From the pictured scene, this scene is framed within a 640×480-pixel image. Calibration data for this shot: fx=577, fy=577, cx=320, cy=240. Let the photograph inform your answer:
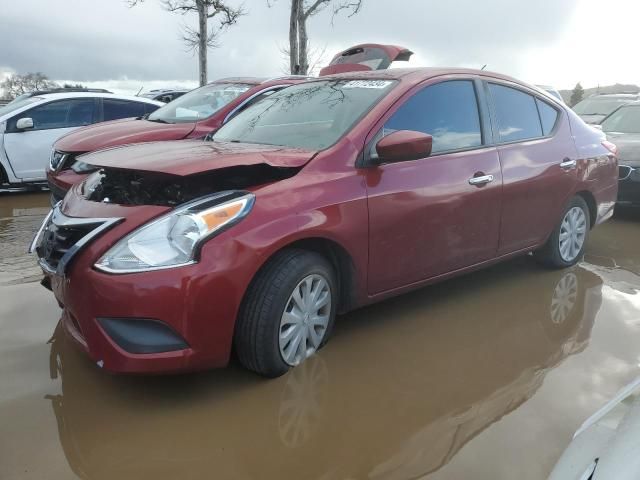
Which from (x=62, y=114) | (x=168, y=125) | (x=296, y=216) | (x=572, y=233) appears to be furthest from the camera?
(x=62, y=114)

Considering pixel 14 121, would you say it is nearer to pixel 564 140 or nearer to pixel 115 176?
pixel 115 176

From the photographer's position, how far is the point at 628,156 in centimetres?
679

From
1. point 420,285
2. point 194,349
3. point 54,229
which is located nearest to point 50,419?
point 194,349

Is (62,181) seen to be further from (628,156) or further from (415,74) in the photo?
(628,156)

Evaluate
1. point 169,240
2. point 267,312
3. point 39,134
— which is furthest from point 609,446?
point 39,134

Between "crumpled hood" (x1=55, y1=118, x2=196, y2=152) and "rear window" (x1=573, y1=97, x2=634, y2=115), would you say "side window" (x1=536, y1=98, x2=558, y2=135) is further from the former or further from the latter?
"rear window" (x1=573, y1=97, x2=634, y2=115)

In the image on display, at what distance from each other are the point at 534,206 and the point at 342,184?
186cm

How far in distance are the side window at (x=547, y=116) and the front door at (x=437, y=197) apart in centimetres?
81

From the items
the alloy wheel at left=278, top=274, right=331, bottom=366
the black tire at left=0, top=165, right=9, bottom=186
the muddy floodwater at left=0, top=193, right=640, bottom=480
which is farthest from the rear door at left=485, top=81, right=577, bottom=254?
the black tire at left=0, top=165, right=9, bottom=186

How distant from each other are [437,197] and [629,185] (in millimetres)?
4290

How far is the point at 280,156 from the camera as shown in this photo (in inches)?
117

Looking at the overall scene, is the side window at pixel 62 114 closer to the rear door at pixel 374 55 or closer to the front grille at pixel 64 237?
the rear door at pixel 374 55

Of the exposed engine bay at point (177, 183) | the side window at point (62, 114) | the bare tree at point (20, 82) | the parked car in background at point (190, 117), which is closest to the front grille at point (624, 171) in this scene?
the parked car in background at point (190, 117)

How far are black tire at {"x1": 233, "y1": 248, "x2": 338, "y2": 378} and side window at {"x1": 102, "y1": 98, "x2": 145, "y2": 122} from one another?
6475mm
